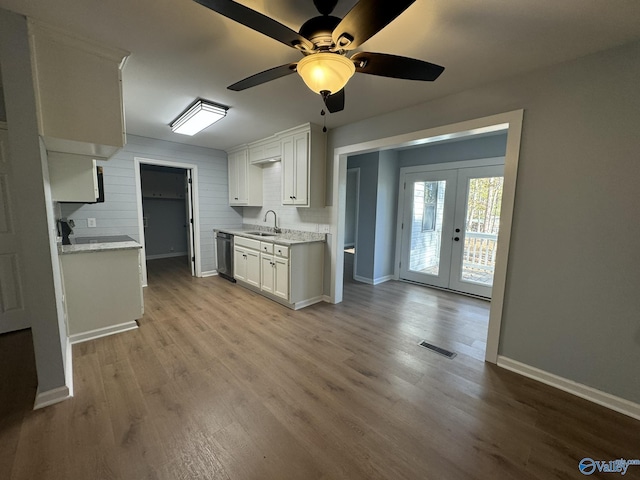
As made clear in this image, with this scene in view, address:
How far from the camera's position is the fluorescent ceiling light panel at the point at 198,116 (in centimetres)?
283

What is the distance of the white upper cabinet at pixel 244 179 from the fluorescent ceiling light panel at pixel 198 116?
137 centimetres

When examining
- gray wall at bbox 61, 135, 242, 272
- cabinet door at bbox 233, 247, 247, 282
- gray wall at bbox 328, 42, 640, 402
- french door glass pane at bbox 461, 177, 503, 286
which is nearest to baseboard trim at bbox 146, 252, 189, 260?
gray wall at bbox 61, 135, 242, 272

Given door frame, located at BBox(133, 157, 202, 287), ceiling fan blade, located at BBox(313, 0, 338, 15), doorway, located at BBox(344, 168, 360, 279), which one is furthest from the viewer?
doorway, located at BBox(344, 168, 360, 279)

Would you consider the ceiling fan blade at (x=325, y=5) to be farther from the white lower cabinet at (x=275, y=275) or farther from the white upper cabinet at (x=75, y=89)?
the white lower cabinet at (x=275, y=275)

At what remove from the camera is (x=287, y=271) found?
3.56 meters

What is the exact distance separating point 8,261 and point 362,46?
13.2ft

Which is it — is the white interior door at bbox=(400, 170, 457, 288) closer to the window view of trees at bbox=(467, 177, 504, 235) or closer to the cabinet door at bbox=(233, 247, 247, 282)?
the window view of trees at bbox=(467, 177, 504, 235)

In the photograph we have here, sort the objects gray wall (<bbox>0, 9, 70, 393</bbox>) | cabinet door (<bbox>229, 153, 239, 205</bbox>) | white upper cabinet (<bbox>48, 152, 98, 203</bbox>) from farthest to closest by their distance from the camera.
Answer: cabinet door (<bbox>229, 153, 239, 205</bbox>), white upper cabinet (<bbox>48, 152, 98, 203</bbox>), gray wall (<bbox>0, 9, 70, 393</bbox>)

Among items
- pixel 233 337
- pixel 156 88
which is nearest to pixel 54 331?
pixel 233 337

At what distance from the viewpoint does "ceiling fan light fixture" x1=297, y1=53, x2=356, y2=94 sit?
138cm

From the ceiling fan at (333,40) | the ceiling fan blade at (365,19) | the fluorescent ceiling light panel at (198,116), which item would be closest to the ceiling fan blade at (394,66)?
the ceiling fan at (333,40)

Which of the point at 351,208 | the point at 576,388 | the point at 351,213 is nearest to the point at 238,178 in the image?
the point at 351,208
